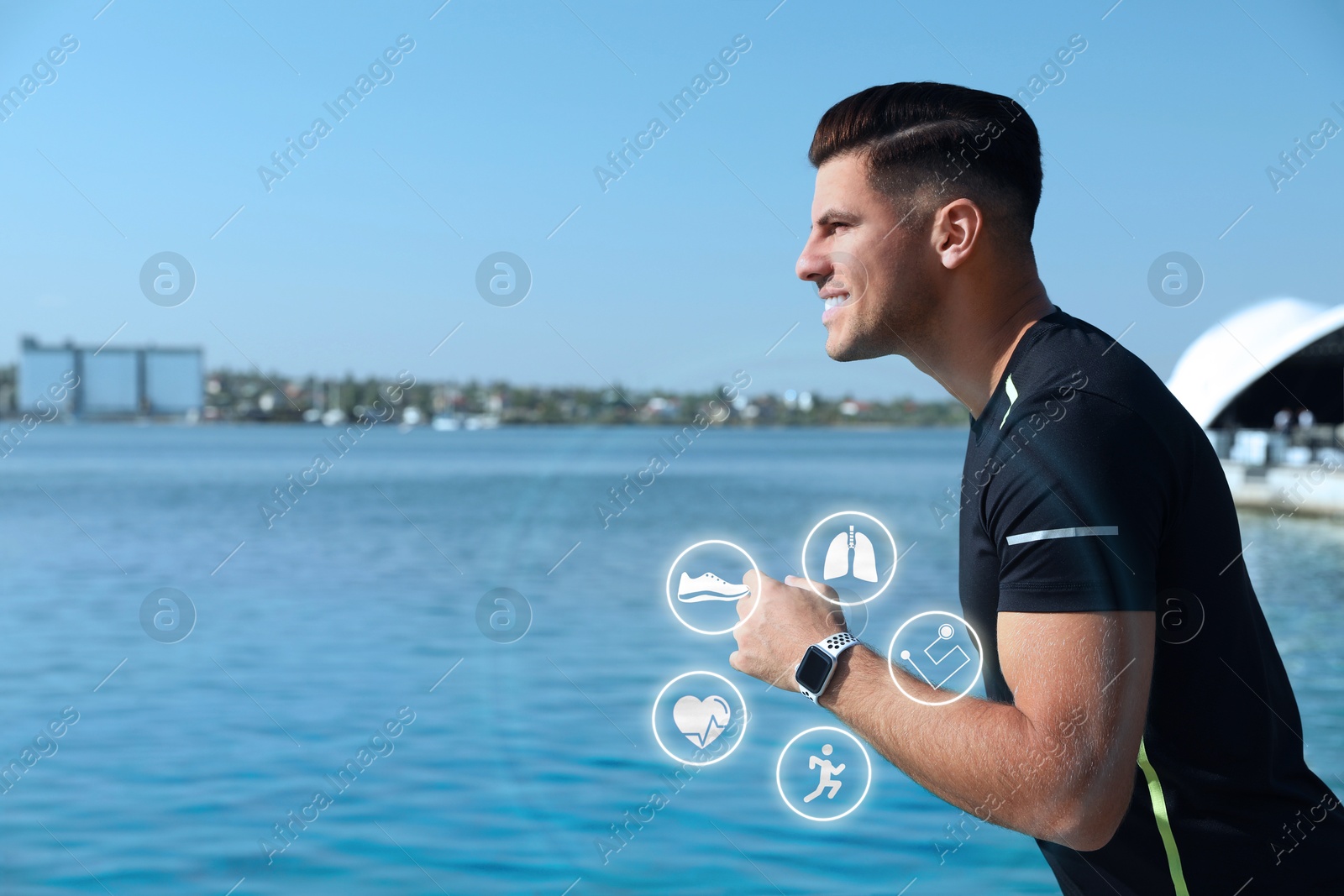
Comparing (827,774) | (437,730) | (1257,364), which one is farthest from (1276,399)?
(827,774)

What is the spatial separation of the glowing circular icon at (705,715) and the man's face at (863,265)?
0.61 m

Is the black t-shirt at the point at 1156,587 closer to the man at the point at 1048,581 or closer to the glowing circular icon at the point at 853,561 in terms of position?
the man at the point at 1048,581

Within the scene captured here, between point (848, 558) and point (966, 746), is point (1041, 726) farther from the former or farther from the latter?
point (848, 558)

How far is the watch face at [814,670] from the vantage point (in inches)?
65.3

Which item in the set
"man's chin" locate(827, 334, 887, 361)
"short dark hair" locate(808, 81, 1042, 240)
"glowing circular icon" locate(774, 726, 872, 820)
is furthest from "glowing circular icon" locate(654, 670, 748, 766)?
"short dark hair" locate(808, 81, 1042, 240)

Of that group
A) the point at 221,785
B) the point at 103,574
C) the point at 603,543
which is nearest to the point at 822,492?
the point at 603,543

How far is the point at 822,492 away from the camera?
1725 inches

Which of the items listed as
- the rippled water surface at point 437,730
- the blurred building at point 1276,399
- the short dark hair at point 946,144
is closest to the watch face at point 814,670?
the rippled water surface at point 437,730

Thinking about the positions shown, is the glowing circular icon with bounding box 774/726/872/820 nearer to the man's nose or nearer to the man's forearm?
the man's forearm

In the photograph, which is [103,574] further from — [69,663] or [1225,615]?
[1225,615]

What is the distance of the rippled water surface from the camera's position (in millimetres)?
6688

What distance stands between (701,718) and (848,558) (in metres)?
Answer: 0.37

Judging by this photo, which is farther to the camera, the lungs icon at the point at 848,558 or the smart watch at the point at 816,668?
the lungs icon at the point at 848,558

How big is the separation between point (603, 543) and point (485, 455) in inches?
2592
